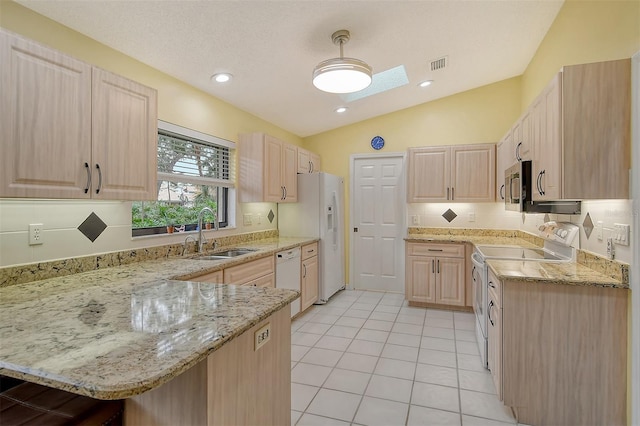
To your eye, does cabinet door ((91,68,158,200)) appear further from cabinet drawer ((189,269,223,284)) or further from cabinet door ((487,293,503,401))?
cabinet door ((487,293,503,401))

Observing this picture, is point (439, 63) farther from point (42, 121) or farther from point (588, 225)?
point (42, 121)

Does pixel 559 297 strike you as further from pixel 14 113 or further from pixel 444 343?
pixel 14 113

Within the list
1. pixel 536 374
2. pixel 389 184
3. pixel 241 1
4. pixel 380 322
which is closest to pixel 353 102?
pixel 389 184

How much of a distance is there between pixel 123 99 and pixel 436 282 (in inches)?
148

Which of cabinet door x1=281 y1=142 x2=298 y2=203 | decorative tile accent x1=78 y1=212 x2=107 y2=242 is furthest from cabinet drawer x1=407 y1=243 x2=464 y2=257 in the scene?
decorative tile accent x1=78 y1=212 x2=107 y2=242

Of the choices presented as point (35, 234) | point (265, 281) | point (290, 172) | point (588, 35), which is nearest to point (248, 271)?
point (265, 281)

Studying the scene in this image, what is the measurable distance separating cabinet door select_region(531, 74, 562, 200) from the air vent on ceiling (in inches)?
48.6

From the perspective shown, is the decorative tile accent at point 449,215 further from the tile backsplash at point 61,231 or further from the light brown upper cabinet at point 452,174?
the tile backsplash at point 61,231

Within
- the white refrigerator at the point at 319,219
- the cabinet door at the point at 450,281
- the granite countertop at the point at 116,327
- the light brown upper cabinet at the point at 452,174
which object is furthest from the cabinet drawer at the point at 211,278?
the light brown upper cabinet at the point at 452,174

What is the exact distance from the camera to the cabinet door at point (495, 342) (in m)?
2.07

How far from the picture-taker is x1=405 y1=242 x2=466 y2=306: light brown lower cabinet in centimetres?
401

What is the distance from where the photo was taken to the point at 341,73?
2.36 m

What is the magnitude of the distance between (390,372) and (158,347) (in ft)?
6.91

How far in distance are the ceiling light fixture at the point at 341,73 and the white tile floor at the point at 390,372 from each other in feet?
7.41
